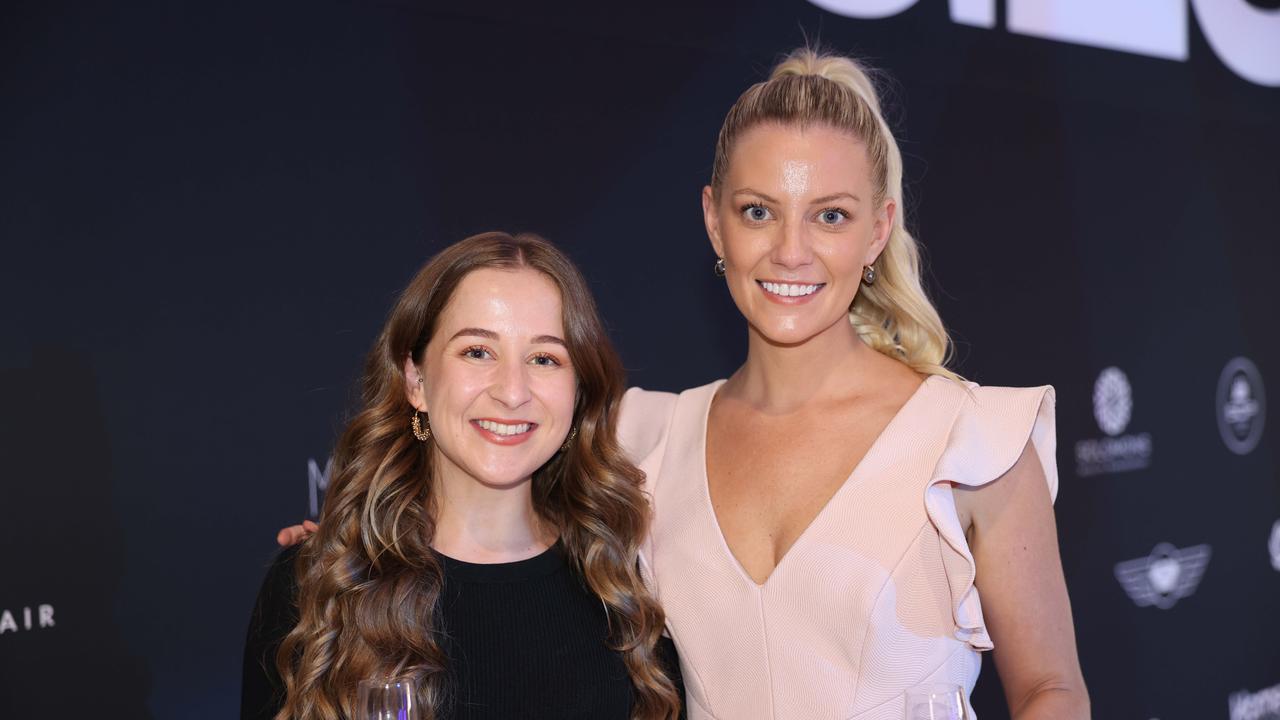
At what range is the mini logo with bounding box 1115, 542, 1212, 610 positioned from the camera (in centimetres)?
486

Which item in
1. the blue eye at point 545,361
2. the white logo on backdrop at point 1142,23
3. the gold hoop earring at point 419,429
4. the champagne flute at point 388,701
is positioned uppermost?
the white logo on backdrop at point 1142,23

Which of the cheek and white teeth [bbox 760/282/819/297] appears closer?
the cheek

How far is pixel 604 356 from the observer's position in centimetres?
225

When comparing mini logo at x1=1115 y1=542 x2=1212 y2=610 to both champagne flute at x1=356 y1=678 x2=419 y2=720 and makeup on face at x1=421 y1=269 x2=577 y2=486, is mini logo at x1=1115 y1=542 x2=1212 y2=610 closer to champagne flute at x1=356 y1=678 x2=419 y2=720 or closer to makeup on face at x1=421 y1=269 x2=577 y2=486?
makeup on face at x1=421 y1=269 x2=577 y2=486

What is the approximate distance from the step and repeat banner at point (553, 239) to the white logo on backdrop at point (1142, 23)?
2 centimetres

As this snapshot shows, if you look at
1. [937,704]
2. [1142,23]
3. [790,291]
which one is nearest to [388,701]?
[937,704]

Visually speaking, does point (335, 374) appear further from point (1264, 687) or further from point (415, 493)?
point (1264, 687)

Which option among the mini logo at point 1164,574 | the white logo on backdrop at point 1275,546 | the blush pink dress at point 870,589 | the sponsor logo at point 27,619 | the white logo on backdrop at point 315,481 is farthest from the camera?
the white logo on backdrop at point 1275,546

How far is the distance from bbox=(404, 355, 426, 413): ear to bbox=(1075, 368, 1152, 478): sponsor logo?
129 inches

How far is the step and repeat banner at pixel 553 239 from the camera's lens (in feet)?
8.64

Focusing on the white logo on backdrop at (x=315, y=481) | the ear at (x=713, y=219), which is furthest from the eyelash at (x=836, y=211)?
the white logo on backdrop at (x=315, y=481)

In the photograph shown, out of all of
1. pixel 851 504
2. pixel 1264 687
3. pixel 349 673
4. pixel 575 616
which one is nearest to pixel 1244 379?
pixel 1264 687

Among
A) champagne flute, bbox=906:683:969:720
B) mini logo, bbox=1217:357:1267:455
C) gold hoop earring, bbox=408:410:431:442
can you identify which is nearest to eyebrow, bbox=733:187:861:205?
gold hoop earring, bbox=408:410:431:442

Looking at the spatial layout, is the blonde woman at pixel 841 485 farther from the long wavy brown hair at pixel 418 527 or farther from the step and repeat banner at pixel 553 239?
the step and repeat banner at pixel 553 239
